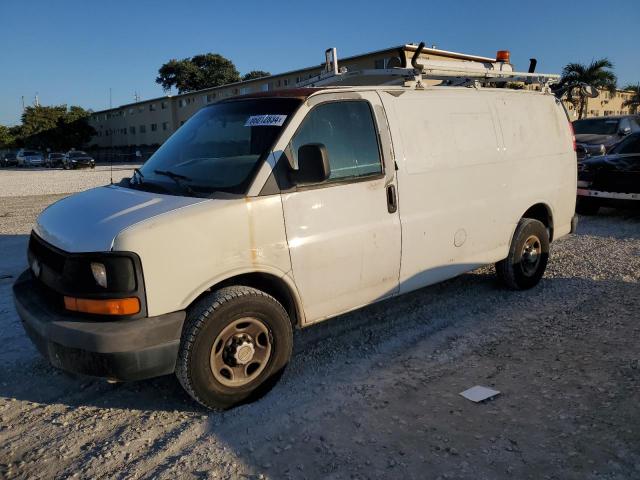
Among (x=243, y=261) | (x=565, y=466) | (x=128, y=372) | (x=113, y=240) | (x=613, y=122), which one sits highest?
(x=613, y=122)

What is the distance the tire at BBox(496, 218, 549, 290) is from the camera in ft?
17.1

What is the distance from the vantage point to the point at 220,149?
3805 millimetres

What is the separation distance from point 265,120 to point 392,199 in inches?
43.4

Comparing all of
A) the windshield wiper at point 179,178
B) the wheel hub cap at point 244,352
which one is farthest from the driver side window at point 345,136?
the wheel hub cap at point 244,352

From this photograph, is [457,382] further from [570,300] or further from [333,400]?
[570,300]

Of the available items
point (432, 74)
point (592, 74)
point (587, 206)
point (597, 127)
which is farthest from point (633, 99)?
point (432, 74)

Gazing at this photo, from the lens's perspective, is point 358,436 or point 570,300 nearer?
point 358,436

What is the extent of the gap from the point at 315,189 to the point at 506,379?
1867mm

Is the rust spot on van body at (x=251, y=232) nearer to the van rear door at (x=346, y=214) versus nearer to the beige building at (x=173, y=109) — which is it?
the van rear door at (x=346, y=214)

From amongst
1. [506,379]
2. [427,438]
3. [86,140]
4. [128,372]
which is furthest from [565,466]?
[86,140]

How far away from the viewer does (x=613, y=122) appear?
1435 centimetres

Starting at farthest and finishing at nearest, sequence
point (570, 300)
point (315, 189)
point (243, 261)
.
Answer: point (570, 300), point (315, 189), point (243, 261)

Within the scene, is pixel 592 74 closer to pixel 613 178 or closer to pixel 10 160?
pixel 613 178

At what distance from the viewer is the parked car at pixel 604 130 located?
1330 cm
